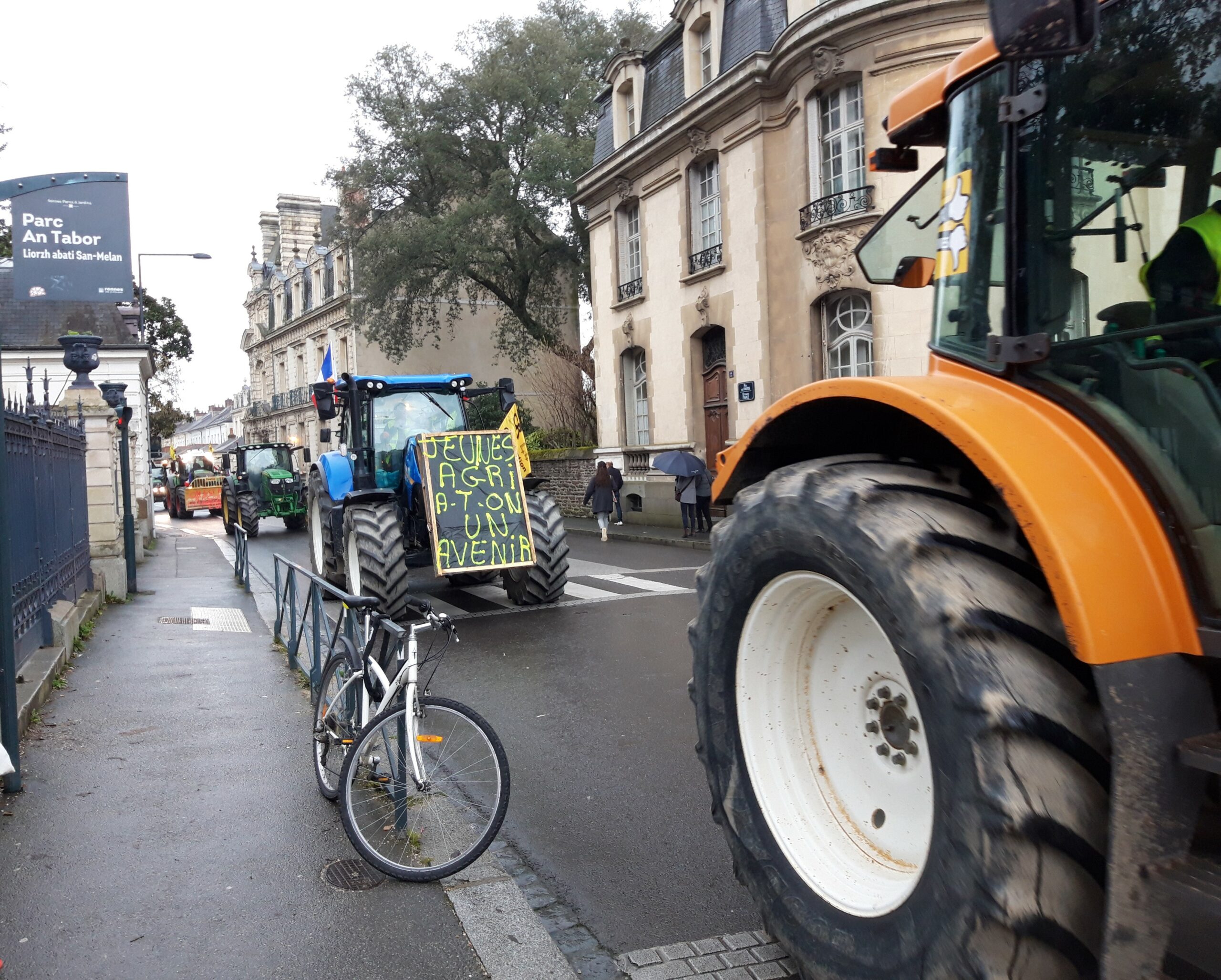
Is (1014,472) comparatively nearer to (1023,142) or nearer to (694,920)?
(1023,142)

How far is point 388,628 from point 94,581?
28.3ft

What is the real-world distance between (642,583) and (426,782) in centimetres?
874

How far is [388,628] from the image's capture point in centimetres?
437

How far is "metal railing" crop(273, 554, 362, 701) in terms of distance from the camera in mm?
5059

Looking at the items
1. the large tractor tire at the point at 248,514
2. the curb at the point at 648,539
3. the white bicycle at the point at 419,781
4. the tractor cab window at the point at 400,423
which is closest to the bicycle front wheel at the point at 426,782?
the white bicycle at the point at 419,781

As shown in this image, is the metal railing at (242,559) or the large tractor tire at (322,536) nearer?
the large tractor tire at (322,536)

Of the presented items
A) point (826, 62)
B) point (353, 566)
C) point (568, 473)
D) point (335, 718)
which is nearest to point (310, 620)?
point (335, 718)

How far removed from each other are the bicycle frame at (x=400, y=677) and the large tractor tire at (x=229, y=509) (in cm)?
2147

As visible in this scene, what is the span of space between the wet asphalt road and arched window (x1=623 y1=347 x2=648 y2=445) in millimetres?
13417

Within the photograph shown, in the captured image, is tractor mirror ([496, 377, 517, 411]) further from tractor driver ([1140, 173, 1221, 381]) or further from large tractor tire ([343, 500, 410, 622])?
tractor driver ([1140, 173, 1221, 381])

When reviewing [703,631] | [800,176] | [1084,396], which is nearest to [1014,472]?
[1084,396]

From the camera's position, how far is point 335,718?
4.72m

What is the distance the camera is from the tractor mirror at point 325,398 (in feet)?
39.0

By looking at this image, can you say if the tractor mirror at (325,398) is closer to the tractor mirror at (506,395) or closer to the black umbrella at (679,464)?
the tractor mirror at (506,395)
